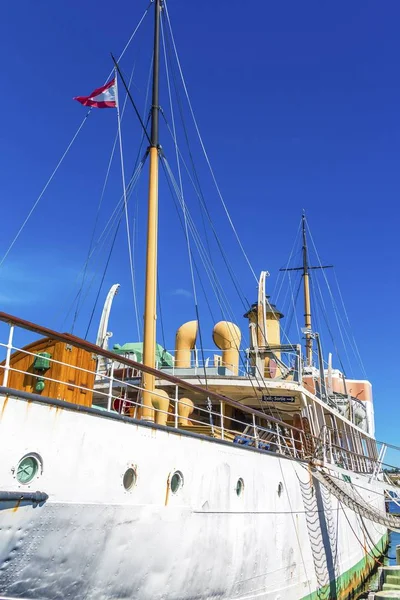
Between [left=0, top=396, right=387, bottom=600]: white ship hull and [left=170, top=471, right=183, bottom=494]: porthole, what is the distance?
0.10m

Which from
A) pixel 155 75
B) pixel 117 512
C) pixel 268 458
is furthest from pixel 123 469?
pixel 155 75

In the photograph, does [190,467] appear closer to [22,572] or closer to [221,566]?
[221,566]

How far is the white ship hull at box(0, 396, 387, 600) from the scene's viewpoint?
618cm

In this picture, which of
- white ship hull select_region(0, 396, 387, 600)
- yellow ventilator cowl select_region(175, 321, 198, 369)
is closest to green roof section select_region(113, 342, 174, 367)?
yellow ventilator cowl select_region(175, 321, 198, 369)

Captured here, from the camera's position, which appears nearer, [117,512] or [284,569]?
[117,512]

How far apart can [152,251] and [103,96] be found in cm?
456

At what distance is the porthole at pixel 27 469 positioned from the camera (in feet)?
20.0

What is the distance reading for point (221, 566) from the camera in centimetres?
934

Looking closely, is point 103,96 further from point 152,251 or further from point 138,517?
point 138,517

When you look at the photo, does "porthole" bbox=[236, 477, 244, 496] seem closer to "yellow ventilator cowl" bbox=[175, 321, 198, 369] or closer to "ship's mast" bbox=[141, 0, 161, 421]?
"ship's mast" bbox=[141, 0, 161, 421]

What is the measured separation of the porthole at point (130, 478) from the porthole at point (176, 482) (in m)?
0.97

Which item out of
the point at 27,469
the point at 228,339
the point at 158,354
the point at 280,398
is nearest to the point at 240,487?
the point at 27,469

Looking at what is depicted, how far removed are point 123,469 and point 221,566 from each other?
3.39 meters

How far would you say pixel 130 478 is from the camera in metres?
7.61
